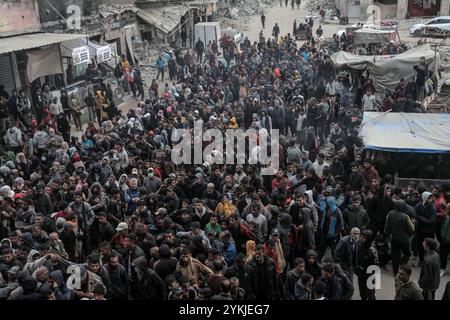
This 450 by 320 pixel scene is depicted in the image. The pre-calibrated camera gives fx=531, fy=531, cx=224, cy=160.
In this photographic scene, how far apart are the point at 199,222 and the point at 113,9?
1876 centimetres

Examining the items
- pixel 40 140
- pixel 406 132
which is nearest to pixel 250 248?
pixel 406 132

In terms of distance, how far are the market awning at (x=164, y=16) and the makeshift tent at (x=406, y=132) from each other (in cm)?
1625

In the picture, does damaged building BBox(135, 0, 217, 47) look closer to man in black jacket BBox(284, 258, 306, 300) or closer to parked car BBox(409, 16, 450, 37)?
parked car BBox(409, 16, 450, 37)

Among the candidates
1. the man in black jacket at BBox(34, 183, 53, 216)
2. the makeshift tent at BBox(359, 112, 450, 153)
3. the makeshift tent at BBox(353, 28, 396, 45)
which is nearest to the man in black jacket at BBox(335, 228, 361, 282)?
the makeshift tent at BBox(359, 112, 450, 153)

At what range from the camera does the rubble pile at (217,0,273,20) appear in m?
41.3

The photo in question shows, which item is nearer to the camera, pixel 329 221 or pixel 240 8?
pixel 329 221

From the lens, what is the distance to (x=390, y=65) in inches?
671

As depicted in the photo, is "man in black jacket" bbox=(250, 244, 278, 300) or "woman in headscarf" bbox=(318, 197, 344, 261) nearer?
"man in black jacket" bbox=(250, 244, 278, 300)

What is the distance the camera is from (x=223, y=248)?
720 cm

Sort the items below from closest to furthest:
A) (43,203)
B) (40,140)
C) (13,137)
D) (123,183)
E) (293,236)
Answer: (293,236) < (43,203) < (123,183) < (40,140) < (13,137)

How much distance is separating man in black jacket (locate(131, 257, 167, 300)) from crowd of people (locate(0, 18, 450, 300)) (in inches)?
0.7

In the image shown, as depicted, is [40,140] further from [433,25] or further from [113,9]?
[433,25]

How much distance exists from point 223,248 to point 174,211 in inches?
61.3
